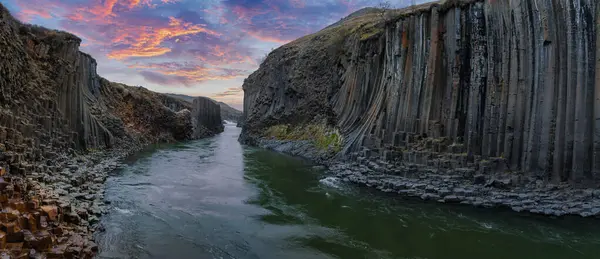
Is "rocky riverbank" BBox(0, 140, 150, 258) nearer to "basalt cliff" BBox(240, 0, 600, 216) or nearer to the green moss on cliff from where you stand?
"basalt cliff" BBox(240, 0, 600, 216)

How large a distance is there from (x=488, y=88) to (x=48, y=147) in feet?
75.3

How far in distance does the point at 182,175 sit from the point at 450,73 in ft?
58.3

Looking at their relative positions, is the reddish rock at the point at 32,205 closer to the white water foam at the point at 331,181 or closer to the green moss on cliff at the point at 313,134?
the white water foam at the point at 331,181

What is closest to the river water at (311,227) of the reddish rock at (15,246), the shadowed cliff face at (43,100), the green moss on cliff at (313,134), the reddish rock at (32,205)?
the reddish rock at (32,205)

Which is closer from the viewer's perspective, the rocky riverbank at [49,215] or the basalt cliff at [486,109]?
the rocky riverbank at [49,215]

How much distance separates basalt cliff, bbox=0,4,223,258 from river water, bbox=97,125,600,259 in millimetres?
1275

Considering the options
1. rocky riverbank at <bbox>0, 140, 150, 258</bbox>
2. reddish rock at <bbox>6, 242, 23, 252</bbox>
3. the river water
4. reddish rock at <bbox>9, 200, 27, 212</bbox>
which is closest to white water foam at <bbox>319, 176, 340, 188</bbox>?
the river water

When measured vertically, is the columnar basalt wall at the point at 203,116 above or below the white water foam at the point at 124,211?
above

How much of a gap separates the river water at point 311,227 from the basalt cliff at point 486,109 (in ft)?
6.00

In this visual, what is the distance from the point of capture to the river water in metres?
11.5

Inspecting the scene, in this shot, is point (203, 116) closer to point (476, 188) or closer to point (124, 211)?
point (124, 211)

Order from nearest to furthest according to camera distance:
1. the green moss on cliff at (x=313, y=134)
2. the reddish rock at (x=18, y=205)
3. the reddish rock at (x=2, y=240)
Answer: the reddish rock at (x=2, y=240), the reddish rock at (x=18, y=205), the green moss on cliff at (x=313, y=134)

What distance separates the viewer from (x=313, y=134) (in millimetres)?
38375

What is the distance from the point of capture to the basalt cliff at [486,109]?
1538cm
